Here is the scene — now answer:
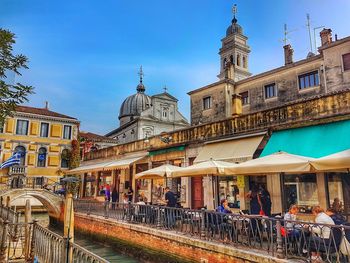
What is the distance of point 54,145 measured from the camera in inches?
1409

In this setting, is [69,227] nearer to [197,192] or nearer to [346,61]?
[197,192]

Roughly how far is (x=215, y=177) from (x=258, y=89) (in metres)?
9.84

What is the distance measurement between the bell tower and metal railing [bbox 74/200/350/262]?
3341 centimetres

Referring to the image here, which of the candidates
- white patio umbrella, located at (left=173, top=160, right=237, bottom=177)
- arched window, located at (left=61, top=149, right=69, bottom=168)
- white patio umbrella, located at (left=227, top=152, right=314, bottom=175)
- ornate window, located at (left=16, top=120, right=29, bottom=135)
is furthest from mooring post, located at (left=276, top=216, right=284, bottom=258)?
ornate window, located at (left=16, top=120, right=29, bottom=135)

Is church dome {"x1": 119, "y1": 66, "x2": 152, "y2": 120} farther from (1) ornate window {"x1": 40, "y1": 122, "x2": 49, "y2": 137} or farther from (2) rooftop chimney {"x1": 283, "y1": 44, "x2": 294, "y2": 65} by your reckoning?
(2) rooftop chimney {"x1": 283, "y1": 44, "x2": 294, "y2": 65}

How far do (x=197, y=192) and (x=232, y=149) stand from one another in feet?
13.0

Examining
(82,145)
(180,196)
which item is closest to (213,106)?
(180,196)

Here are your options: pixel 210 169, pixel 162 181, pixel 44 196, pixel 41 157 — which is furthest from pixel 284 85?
pixel 41 157

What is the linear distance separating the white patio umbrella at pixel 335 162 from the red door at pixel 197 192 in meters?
9.26

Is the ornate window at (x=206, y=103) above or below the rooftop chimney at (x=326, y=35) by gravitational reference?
below

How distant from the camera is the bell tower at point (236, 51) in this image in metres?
42.3

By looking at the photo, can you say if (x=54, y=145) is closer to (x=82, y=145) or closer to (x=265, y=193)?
(x=82, y=145)

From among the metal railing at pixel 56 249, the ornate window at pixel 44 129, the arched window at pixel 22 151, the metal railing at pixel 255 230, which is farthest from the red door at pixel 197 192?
the ornate window at pixel 44 129

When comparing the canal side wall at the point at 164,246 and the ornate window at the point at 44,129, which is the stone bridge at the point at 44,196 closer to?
the canal side wall at the point at 164,246
